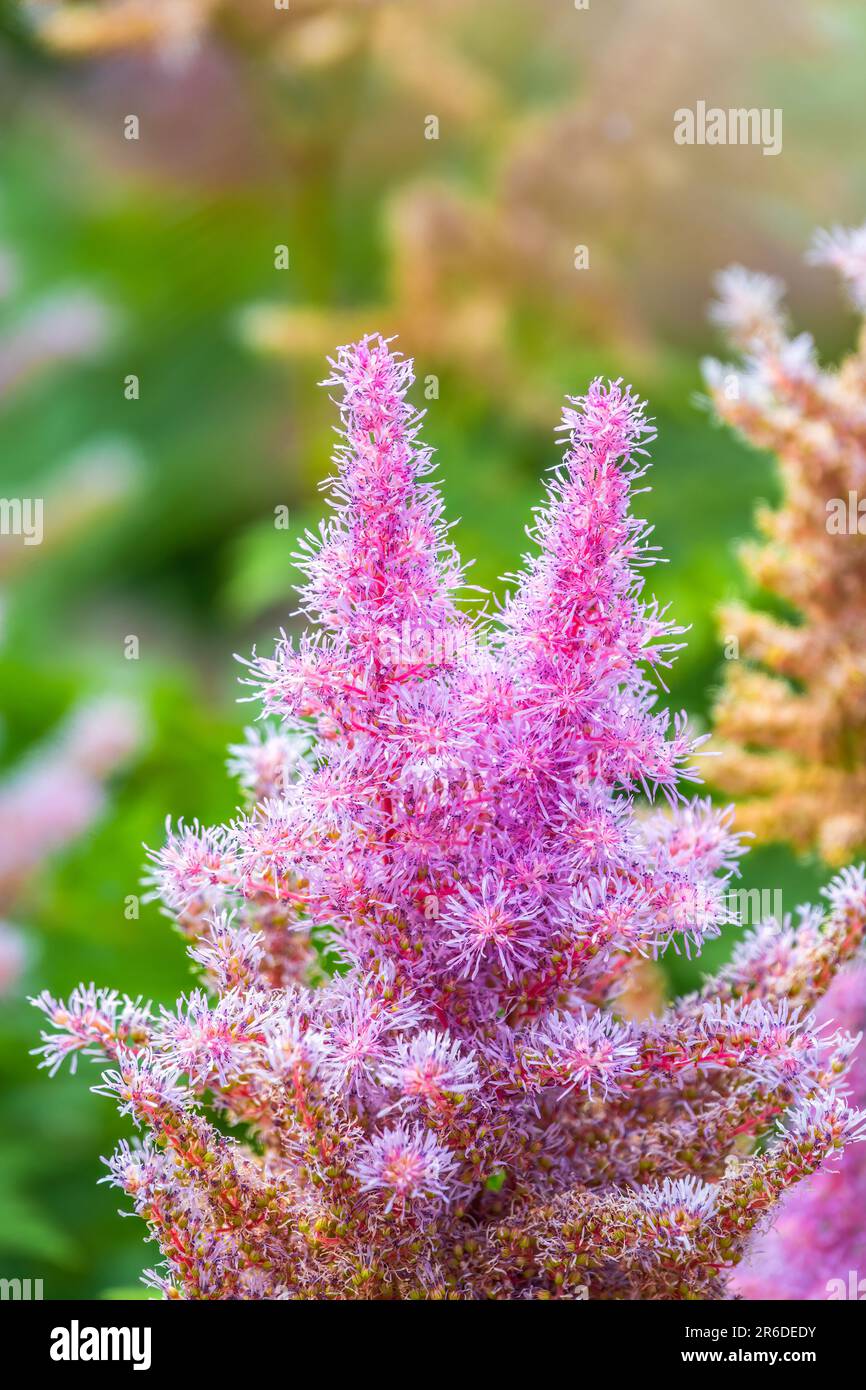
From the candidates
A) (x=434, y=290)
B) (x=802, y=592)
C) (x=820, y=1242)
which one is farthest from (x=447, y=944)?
(x=434, y=290)

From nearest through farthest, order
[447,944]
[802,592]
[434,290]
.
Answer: [447,944] → [802,592] → [434,290]

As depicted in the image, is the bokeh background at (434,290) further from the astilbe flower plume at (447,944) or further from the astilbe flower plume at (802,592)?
the astilbe flower plume at (447,944)

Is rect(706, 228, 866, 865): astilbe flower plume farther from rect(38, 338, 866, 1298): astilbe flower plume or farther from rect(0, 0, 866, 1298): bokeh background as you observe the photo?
rect(38, 338, 866, 1298): astilbe flower plume

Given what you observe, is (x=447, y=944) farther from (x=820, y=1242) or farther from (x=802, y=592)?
(x=802, y=592)

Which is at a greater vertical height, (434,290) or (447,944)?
(434,290)

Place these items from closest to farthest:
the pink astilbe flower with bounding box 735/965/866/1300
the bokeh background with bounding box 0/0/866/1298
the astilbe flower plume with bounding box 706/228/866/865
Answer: the pink astilbe flower with bounding box 735/965/866/1300, the astilbe flower plume with bounding box 706/228/866/865, the bokeh background with bounding box 0/0/866/1298

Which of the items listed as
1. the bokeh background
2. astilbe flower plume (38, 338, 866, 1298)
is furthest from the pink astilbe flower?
the bokeh background

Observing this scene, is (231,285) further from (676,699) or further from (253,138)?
(676,699)
